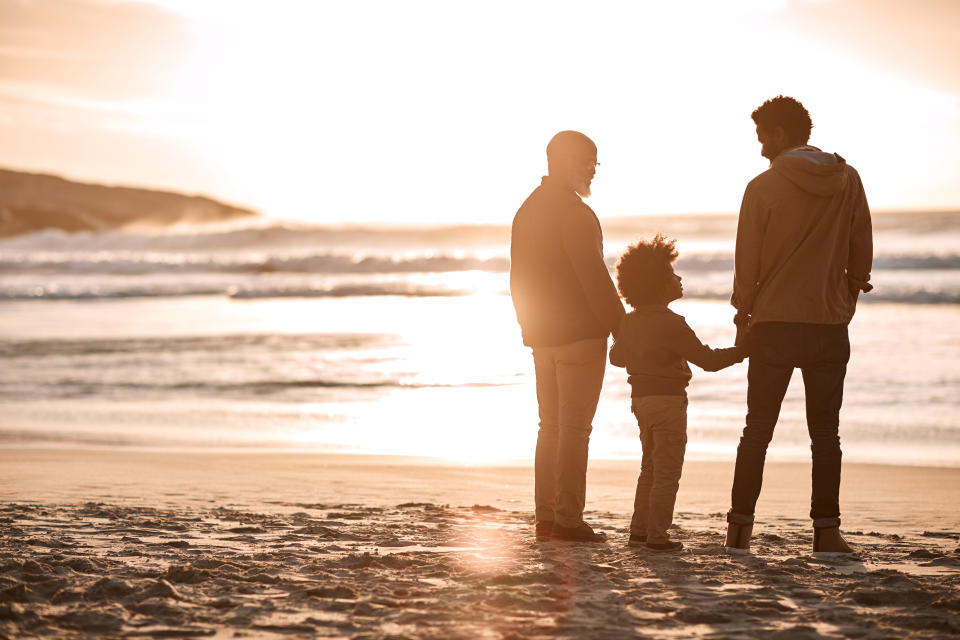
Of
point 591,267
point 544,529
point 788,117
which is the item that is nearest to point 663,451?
point 544,529

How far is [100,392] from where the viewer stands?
11234mm

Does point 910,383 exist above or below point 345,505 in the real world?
above

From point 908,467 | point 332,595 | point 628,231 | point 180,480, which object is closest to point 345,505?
point 180,480

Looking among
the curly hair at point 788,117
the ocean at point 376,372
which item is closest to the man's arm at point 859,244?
the curly hair at point 788,117

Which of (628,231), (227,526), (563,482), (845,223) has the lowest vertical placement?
(227,526)

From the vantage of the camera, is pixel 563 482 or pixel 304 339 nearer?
pixel 563 482

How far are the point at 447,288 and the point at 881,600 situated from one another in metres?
24.5

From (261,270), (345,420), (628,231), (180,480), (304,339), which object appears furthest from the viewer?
(628,231)

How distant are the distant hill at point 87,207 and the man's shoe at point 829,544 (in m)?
57.1

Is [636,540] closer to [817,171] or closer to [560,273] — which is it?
[560,273]

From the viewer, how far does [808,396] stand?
473 centimetres

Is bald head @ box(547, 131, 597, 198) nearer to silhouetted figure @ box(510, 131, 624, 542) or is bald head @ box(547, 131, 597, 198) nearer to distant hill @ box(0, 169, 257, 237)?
silhouetted figure @ box(510, 131, 624, 542)

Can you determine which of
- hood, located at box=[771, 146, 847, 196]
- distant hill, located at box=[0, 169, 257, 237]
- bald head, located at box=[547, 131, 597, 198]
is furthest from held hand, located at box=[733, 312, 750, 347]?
distant hill, located at box=[0, 169, 257, 237]

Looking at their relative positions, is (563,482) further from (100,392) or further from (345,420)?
(100,392)
